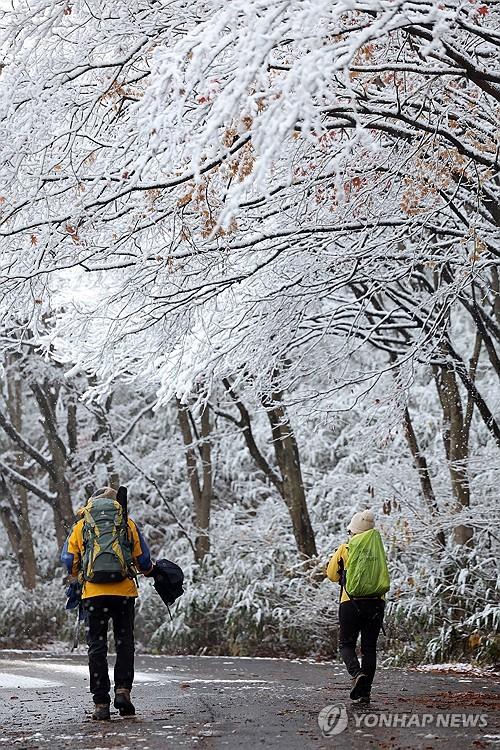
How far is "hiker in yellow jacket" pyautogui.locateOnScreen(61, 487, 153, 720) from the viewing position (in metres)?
7.05

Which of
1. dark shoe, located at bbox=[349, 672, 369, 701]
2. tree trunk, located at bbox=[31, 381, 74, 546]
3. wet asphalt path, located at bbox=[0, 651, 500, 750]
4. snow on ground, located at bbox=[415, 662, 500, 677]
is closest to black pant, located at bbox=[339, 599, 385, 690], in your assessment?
dark shoe, located at bbox=[349, 672, 369, 701]

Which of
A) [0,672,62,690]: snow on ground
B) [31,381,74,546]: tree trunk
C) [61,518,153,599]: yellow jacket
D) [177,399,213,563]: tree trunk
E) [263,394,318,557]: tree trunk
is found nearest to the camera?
[61,518,153,599]: yellow jacket

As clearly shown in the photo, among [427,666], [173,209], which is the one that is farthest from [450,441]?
[173,209]

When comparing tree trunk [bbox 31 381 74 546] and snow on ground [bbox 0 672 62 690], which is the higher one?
tree trunk [bbox 31 381 74 546]

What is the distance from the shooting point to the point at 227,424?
2405 cm

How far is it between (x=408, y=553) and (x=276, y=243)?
6.45 meters

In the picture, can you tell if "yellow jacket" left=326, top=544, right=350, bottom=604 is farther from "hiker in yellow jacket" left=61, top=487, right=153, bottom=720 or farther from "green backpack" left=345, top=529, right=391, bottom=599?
"hiker in yellow jacket" left=61, top=487, right=153, bottom=720

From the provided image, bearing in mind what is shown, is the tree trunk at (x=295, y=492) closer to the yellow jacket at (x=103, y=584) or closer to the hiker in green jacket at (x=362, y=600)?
the hiker in green jacket at (x=362, y=600)

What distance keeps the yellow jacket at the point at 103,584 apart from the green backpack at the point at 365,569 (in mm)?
1581

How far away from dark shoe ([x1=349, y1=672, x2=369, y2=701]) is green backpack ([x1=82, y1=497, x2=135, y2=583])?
1.93 meters

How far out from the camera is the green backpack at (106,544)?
23.2 feet

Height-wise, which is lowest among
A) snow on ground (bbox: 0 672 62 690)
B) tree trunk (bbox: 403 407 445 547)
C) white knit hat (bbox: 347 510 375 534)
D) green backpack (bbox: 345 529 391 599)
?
snow on ground (bbox: 0 672 62 690)

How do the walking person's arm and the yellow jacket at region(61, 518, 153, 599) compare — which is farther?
the walking person's arm

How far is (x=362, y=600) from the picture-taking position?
7875 millimetres
